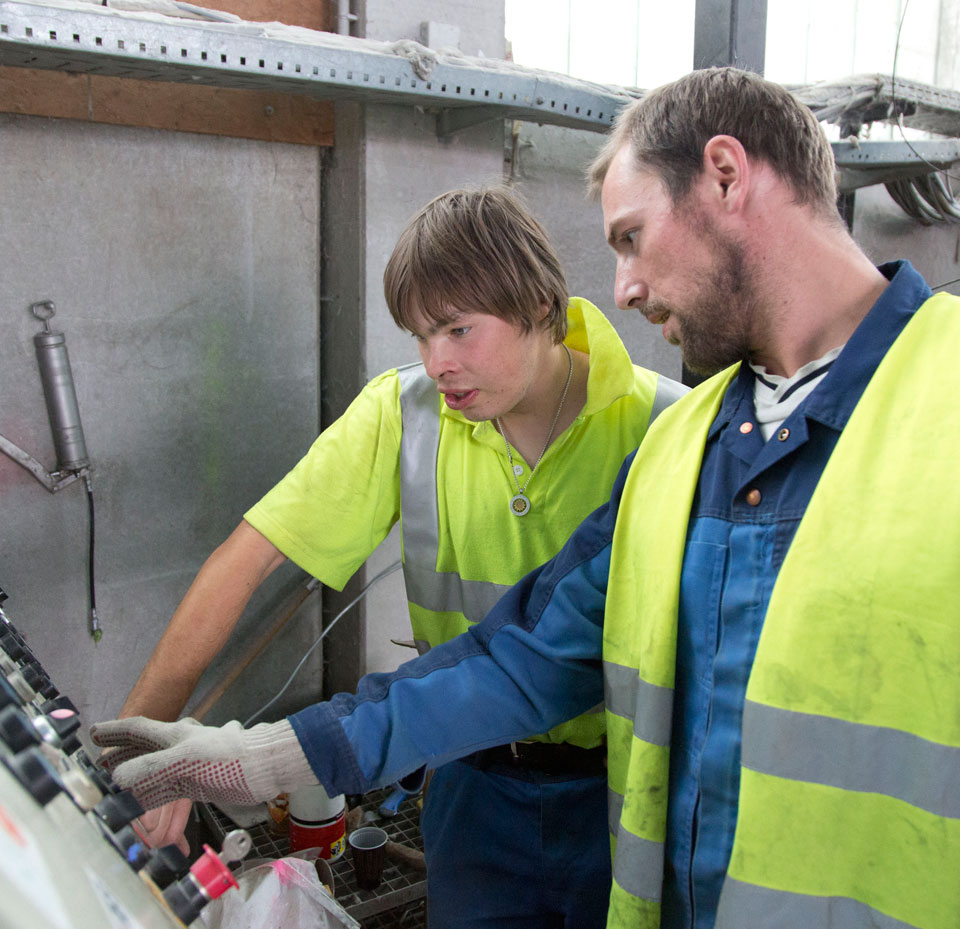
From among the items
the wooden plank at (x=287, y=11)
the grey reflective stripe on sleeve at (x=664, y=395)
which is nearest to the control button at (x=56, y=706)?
the grey reflective stripe on sleeve at (x=664, y=395)

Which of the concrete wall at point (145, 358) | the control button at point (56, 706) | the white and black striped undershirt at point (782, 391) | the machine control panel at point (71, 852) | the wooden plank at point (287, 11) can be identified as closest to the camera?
the machine control panel at point (71, 852)

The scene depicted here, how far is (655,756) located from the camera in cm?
101

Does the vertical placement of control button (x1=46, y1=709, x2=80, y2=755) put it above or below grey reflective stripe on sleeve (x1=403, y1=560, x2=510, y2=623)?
above

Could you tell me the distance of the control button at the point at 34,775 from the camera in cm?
47

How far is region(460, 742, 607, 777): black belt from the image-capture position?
4.38 ft

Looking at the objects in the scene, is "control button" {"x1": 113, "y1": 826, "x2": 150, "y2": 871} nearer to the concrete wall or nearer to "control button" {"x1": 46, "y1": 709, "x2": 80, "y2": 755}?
"control button" {"x1": 46, "y1": 709, "x2": 80, "y2": 755}

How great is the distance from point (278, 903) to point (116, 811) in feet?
1.59

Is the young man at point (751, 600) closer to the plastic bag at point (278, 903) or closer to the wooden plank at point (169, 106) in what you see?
the plastic bag at point (278, 903)

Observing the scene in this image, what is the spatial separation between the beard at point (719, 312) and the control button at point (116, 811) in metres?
0.80

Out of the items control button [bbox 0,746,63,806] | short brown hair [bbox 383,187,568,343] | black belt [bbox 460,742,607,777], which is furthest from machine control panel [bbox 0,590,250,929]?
short brown hair [bbox 383,187,568,343]

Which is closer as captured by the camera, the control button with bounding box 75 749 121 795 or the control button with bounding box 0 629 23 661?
the control button with bounding box 75 749 121 795

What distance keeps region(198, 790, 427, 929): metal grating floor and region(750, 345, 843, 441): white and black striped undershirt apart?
1.36 metres

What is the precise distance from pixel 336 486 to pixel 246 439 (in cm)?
89

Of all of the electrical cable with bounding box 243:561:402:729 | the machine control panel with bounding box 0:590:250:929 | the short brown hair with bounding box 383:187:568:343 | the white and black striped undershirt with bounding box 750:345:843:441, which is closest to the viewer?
the machine control panel with bounding box 0:590:250:929
